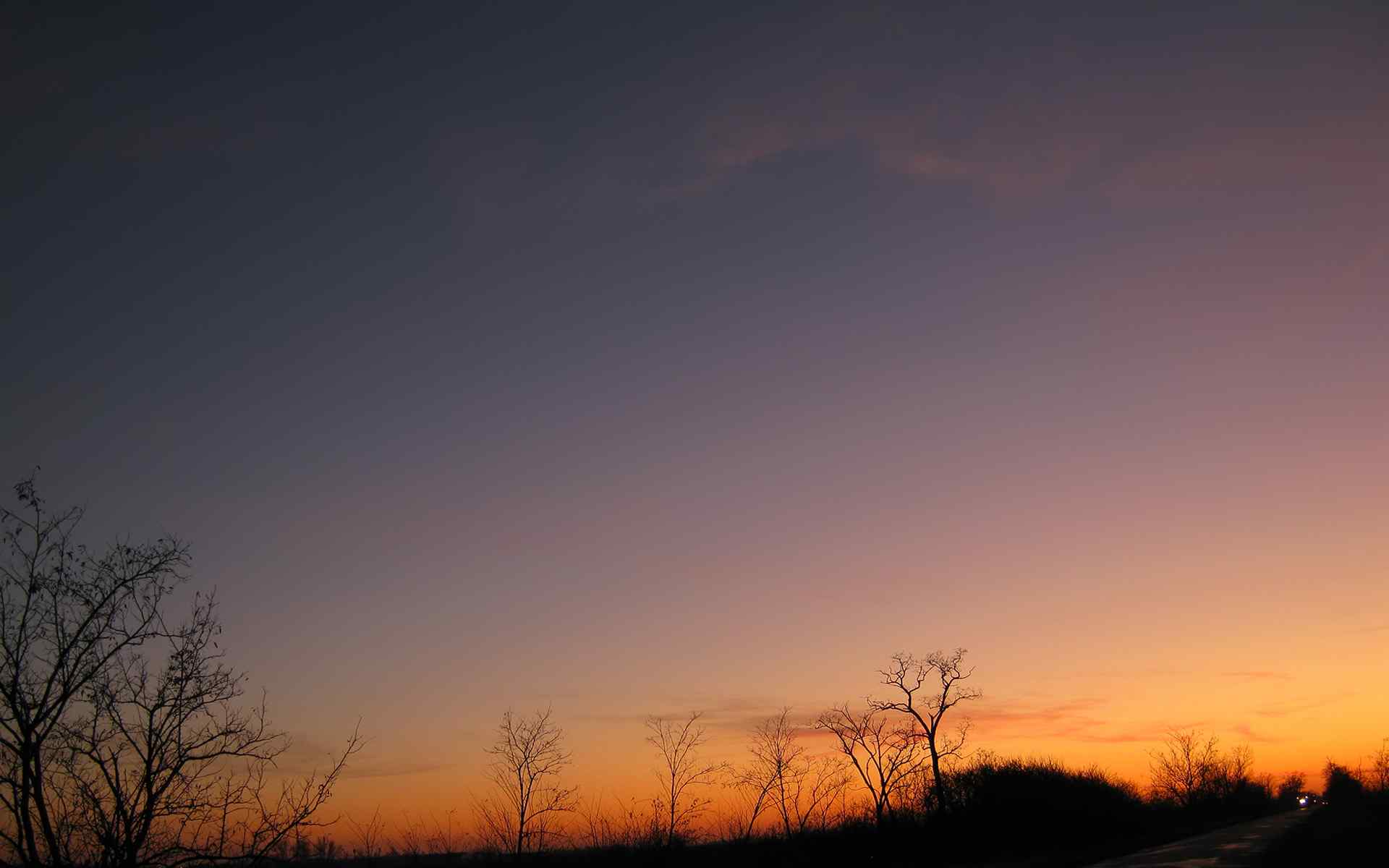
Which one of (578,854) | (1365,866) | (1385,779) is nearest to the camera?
(1365,866)

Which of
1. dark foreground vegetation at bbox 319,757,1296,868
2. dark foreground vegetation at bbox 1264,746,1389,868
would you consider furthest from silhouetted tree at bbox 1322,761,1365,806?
dark foreground vegetation at bbox 319,757,1296,868

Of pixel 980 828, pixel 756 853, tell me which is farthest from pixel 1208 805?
pixel 756 853

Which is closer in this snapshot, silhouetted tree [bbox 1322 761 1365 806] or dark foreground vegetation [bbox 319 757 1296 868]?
dark foreground vegetation [bbox 319 757 1296 868]

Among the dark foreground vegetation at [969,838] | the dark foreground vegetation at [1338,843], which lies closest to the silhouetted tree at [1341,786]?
the dark foreground vegetation at [1338,843]

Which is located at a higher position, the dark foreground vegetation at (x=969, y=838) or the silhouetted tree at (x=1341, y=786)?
the dark foreground vegetation at (x=969, y=838)

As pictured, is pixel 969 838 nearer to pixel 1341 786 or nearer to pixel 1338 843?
pixel 1338 843

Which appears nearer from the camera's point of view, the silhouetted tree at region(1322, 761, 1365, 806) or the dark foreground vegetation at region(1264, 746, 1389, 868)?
the dark foreground vegetation at region(1264, 746, 1389, 868)

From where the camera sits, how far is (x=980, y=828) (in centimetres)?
4762

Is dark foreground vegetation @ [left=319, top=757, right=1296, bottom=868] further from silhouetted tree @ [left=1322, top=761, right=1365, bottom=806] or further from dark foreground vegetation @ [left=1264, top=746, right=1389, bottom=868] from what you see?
silhouetted tree @ [left=1322, top=761, right=1365, bottom=806]

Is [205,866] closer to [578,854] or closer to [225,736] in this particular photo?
[225,736]

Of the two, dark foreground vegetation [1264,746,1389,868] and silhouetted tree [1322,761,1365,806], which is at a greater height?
dark foreground vegetation [1264,746,1389,868]

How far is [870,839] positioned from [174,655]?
33315mm

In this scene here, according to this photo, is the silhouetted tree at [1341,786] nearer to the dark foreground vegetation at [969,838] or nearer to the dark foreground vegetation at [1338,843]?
the dark foreground vegetation at [1338,843]

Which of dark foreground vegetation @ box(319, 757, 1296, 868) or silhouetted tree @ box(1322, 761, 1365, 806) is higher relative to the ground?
dark foreground vegetation @ box(319, 757, 1296, 868)
